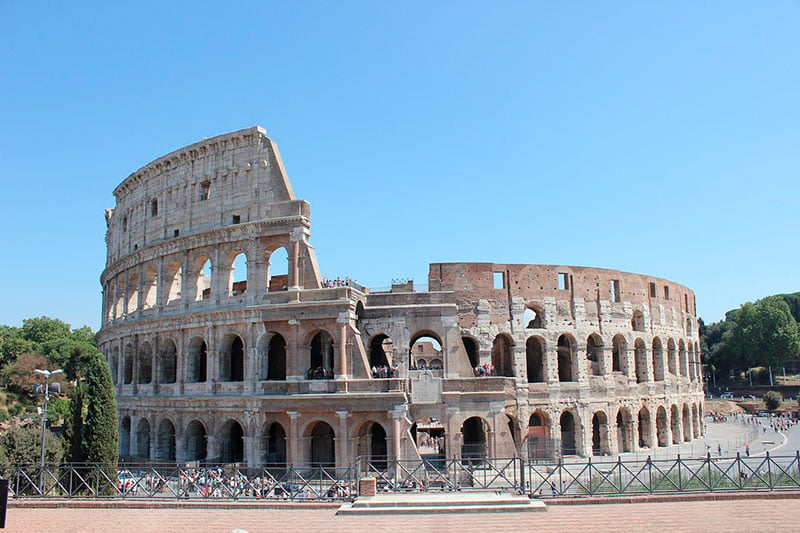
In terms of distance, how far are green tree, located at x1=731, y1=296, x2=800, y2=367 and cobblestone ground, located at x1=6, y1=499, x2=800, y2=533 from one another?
224ft

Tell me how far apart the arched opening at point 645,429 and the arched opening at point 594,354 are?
3882 millimetres

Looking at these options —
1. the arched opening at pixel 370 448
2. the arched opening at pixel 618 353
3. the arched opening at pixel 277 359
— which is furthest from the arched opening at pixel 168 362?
the arched opening at pixel 618 353

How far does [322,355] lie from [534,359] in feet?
38.8

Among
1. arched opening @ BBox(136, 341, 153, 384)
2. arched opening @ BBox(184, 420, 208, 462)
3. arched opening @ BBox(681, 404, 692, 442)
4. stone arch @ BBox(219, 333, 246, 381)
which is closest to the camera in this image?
stone arch @ BBox(219, 333, 246, 381)

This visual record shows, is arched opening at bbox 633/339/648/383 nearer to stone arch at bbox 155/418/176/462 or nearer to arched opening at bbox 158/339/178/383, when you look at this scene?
arched opening at bbox 158/339/178/383

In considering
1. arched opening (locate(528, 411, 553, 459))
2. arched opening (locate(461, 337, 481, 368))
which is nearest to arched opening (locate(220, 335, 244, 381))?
arched opening (locate(461, 337, 481, 368))

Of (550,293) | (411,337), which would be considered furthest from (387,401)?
(550,293)

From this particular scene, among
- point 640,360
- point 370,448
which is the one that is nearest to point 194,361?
point 370,448

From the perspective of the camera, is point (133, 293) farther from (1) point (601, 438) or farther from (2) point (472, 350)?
(1) point (601, 438)

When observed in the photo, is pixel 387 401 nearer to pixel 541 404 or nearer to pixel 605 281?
pixel 541 404

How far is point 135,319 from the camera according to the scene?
34.3m

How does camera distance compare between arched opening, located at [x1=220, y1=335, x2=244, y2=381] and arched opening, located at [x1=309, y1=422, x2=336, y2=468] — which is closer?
arched opening, located at [x1=309, y1=422, x2=336, y2=468]

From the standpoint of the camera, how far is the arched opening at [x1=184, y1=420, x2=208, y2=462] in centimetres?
3059

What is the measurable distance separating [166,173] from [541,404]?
2269 cm
